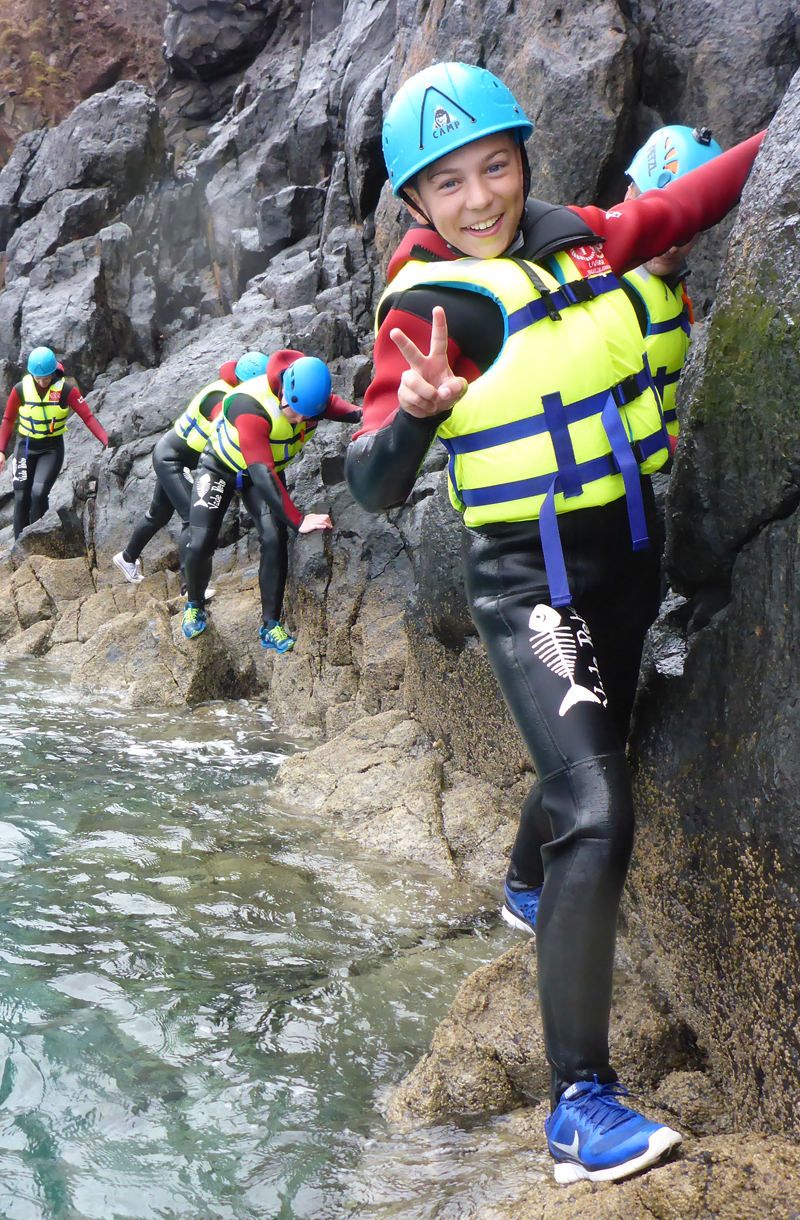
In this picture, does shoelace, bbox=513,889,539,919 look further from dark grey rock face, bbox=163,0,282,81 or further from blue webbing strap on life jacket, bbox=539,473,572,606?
dark grey rock face, bbox=163,0,282,81

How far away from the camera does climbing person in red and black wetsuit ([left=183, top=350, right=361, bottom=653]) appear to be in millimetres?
7910

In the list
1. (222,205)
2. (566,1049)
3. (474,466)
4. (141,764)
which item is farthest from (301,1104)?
(222,205)

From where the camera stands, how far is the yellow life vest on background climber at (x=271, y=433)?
8188mm

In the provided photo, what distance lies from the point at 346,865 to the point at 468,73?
354 cm

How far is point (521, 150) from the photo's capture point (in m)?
2.83

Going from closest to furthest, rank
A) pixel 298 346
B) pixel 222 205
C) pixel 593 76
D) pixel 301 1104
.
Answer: pixel 301 1104 < pixel 593 76 < pixel 298 346 < pixel 222 205

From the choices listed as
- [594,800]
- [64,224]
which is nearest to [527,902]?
[594,800]

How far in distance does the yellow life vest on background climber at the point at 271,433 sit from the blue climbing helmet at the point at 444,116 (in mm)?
5489

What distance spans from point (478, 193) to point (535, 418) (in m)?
0.67

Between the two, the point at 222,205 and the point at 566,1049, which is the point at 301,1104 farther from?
the point at 222,205

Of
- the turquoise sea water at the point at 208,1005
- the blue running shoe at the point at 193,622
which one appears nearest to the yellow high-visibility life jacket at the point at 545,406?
the turquoise sea water at the point at 208,1005

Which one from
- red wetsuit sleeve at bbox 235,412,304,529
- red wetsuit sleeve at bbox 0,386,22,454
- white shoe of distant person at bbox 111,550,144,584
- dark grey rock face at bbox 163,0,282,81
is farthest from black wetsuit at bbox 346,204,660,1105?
dark grey rock face at bbox 163,0,282,81

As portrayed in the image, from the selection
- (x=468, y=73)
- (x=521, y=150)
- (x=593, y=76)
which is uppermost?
(x=593, y=76)

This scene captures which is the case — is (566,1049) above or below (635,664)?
below
